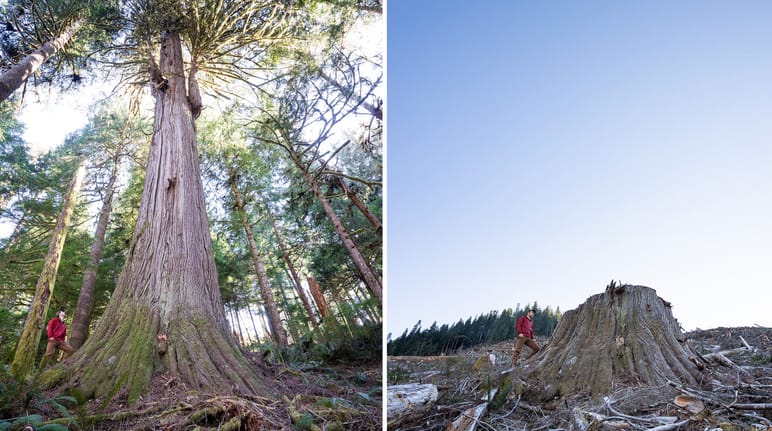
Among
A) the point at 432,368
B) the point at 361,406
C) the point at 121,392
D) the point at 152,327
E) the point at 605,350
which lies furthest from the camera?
the point at 432,368

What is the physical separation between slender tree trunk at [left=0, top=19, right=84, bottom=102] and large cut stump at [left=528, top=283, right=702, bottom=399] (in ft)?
15.9

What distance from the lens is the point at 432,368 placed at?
430cm

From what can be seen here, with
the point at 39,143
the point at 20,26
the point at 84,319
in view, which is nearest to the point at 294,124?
the point at 39,143

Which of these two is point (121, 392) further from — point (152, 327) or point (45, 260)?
point (45, 260)

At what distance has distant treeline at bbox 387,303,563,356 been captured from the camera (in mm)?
6160

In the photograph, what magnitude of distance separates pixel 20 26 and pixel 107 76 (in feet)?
4.07

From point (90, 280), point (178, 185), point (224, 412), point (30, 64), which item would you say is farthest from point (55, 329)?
point (224, 412)

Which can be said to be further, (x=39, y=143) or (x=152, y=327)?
(x=39, y=143)

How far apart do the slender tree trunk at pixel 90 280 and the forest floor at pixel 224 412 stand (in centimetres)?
470

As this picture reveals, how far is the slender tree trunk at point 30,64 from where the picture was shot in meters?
3.69

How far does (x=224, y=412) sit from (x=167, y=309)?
3.95 feet

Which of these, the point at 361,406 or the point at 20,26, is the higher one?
the point at 20,26

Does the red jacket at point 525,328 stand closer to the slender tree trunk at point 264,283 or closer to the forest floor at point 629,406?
the forest floor at point 629,406

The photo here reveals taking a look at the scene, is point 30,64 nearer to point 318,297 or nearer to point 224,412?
point 224,412
